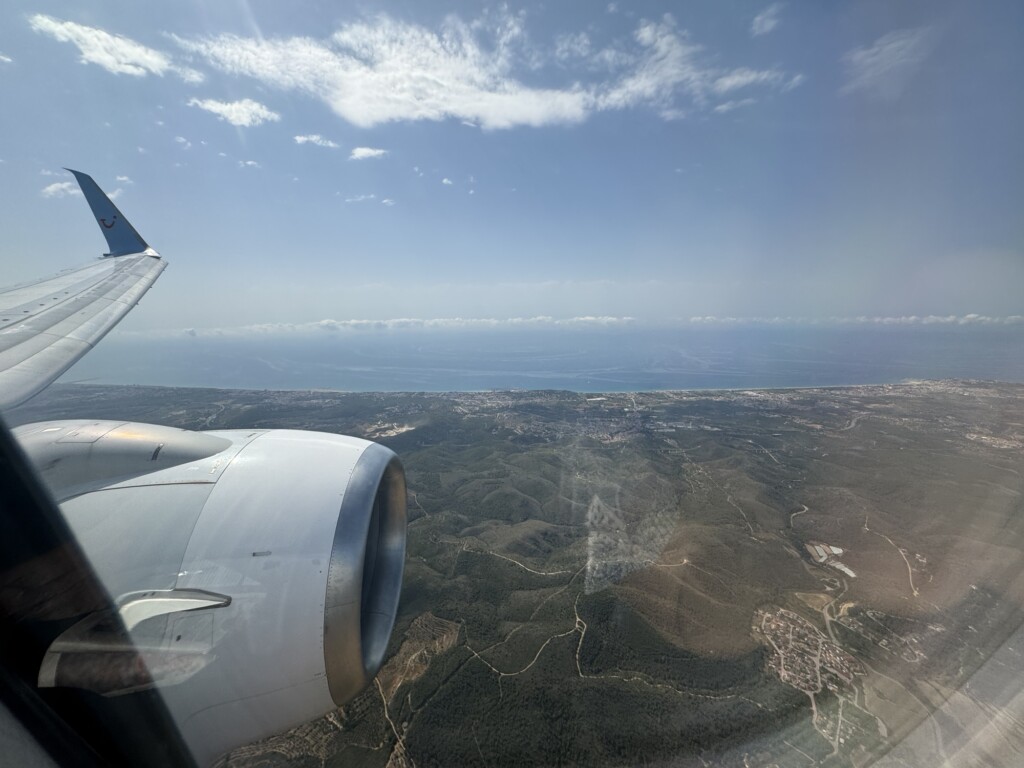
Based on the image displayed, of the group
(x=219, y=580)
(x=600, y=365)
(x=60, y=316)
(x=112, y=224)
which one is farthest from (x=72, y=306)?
(x=600, y=365)

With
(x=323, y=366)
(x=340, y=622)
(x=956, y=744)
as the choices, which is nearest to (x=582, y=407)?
(x=956, y=744)

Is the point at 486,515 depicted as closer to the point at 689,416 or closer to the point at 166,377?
the point at 689,416

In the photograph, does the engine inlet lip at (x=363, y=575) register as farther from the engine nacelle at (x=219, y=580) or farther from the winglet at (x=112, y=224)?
the winglet at (x=112, y=224)

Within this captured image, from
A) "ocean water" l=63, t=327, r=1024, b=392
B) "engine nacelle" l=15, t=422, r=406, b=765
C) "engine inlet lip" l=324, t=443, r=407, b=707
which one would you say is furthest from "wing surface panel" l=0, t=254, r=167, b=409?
"ocean water" l=63, t=327, r=1024, b=392

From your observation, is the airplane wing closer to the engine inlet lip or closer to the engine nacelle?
the engine nacelle

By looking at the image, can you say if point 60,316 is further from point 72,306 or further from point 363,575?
point 363,575

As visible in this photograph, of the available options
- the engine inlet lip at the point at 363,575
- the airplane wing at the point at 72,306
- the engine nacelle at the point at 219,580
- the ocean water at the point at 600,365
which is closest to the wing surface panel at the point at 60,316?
the airplane wing at the point at 72,306
